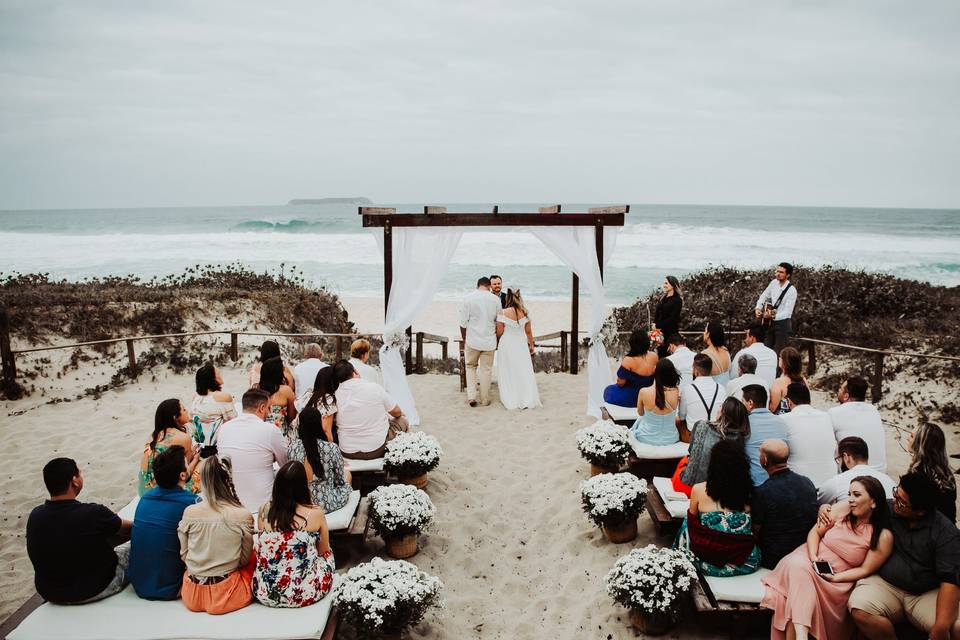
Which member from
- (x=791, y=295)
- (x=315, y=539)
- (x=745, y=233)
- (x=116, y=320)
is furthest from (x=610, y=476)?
(x=745, y=233)

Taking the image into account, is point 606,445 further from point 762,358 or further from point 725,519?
point 762,358

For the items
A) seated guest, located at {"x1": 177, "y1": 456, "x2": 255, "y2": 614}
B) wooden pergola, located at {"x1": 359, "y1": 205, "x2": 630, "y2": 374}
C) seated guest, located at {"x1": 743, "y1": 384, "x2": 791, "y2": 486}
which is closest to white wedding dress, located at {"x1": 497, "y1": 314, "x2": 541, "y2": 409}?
wooden pergola, located at {"x1": 359, "y1": 205, "x2": 630, "y2": 374}

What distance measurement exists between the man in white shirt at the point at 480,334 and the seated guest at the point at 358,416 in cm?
272

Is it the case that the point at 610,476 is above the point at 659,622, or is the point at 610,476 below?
above

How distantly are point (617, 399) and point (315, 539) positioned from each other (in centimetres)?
397

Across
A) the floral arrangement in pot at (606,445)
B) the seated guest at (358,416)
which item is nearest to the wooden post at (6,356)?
the seated guest at (358,416)

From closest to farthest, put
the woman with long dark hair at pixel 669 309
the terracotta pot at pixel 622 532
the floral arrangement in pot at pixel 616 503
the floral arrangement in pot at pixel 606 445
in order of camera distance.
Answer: the floral arrangement in pot at pixel 616 503 → the terracotta pot at pixel 622 532 → the floral arrangement in pot at pixel 606 445 → the woman with long dark hair at pixel 669 309

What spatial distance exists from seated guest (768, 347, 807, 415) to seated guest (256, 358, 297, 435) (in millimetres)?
4462

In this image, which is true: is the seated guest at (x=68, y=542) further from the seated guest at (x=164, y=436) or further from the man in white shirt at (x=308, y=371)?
the man in white shirt at (x=308, y=371)

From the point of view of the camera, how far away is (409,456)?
5.27 metres

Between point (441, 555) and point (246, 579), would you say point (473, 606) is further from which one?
point (246, 579)

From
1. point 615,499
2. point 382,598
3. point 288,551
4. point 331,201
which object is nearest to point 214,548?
point 288,551

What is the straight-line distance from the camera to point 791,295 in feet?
26.9

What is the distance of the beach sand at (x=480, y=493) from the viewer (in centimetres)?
403
